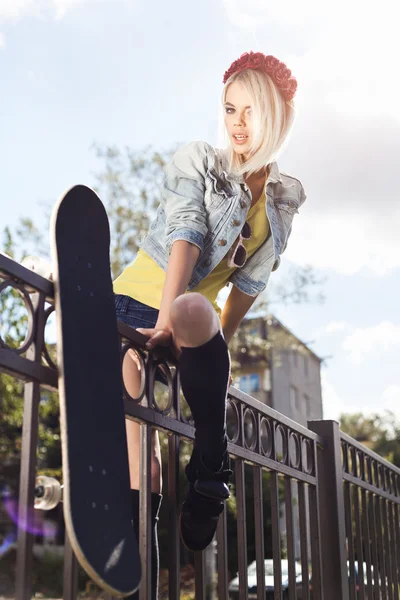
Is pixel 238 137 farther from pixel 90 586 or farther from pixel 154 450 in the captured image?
pixel 90 586

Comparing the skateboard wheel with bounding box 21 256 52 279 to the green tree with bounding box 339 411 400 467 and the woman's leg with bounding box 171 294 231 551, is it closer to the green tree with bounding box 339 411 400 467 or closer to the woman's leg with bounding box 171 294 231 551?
the woman's leg with bounding box 171 294 231 551

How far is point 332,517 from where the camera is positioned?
3.34 m

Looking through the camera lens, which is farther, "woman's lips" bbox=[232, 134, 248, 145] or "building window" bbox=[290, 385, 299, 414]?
"building window" bbox=[290, 385, 299, 414]

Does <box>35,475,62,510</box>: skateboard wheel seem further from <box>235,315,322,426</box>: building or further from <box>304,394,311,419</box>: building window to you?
<box>304,394,311,419</box>: building window

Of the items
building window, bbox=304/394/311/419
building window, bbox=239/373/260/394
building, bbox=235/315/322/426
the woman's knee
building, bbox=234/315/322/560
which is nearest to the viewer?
the woman's knee

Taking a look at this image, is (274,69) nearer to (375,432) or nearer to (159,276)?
(159,276)

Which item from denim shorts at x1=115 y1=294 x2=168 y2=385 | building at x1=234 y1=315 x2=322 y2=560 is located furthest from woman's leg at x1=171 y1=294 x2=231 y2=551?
building at x1=234 y1=315 x2=322 y2=560

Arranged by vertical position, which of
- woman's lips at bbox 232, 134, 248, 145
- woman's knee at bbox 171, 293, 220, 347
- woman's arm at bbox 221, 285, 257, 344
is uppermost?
woman's lips at bbox 232, 134, 248, 145

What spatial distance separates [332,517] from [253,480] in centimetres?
77

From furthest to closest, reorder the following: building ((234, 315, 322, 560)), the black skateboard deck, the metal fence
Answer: building ((234, 315, 322, 560))
the metal fence
the black skateboard deck

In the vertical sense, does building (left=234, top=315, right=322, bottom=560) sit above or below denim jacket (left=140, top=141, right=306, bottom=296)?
above

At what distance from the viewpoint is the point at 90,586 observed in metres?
16.2

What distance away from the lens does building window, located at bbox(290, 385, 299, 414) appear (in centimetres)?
3700

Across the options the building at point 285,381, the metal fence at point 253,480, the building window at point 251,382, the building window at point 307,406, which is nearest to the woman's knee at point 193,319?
the metal fence at point 253,480
